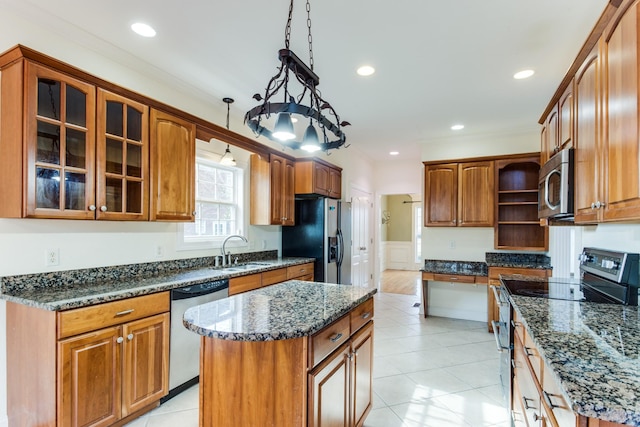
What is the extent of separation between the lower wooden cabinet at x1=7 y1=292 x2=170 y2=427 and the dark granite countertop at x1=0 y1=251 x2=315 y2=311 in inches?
2.4

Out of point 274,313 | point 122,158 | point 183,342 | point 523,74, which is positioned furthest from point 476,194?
point 122,158

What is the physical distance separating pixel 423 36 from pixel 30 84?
101 inches

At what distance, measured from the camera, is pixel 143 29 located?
2346mm

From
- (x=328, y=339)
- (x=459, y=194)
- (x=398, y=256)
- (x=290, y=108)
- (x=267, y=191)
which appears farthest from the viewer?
(x=398, y=256)

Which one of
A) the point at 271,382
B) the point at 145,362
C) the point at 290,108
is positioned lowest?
the point at 145,362

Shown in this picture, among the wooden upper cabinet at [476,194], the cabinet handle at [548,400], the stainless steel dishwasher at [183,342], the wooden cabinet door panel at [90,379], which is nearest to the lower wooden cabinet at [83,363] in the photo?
the wooden cabinet door panel at [90,379]

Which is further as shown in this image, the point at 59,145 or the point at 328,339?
the point at 59,145

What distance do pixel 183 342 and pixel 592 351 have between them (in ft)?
8.29

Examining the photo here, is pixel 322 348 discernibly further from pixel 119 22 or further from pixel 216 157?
A: pixel 216 157

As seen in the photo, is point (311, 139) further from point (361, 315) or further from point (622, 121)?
point (622, 121)

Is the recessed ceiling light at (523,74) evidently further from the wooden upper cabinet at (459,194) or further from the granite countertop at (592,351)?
the granite countertop at (592,351)

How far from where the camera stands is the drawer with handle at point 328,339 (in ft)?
4.78

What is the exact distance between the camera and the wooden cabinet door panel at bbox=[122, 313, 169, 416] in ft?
7.19

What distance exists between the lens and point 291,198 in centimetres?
461
